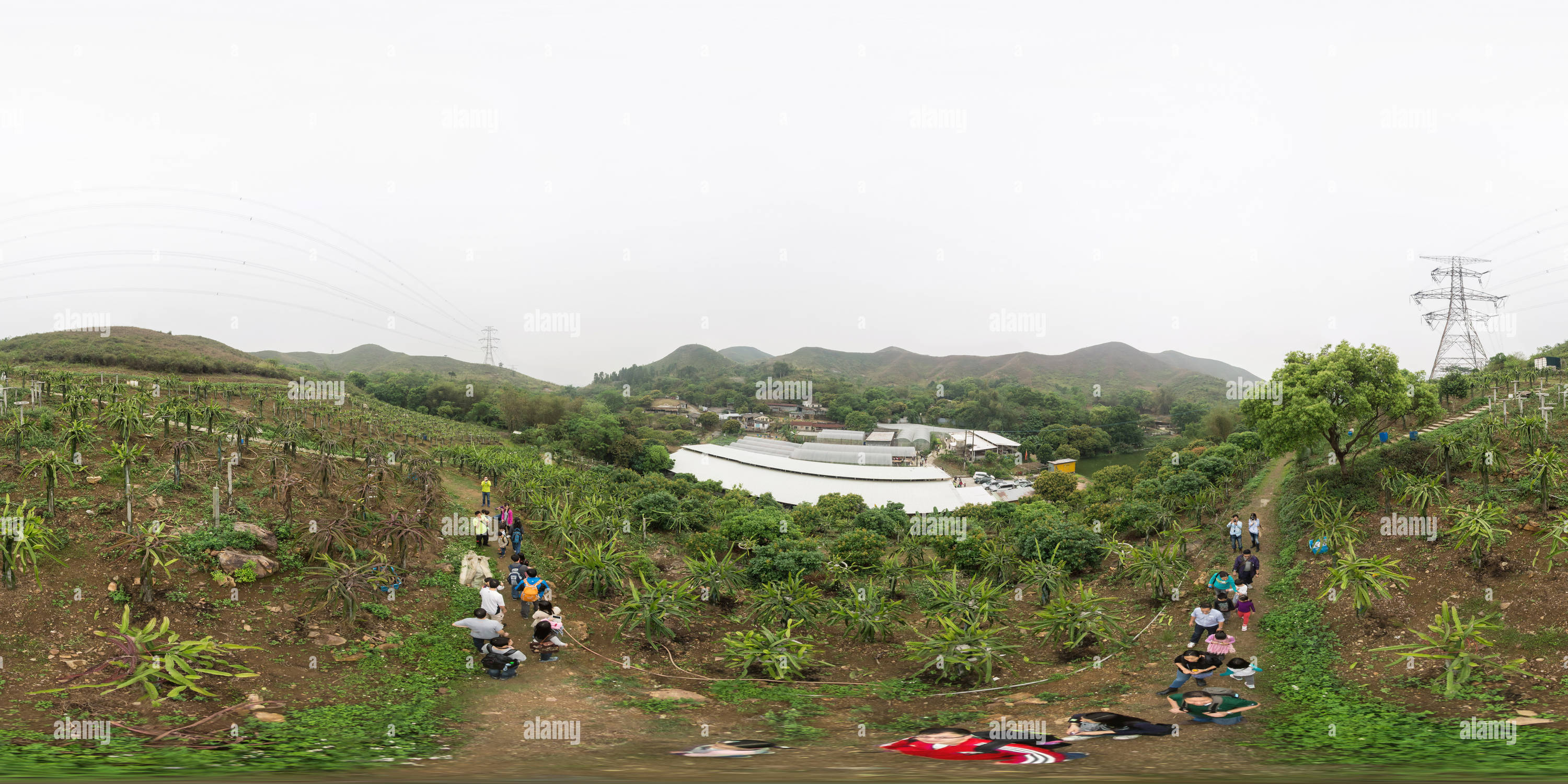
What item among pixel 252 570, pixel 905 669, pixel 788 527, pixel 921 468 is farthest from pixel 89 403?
pixel 921 468

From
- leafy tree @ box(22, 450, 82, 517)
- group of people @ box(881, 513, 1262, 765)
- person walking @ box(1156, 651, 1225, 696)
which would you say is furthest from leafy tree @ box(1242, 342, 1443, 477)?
leafy tree @ box(22, 450, 82, 517)

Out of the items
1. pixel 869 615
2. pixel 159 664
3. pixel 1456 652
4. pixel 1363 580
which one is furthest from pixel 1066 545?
pixel 159 664

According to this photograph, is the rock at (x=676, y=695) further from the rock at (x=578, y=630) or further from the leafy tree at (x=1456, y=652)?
the leafy tree at (x=1456, y=652)

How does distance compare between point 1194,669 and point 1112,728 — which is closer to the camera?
point 1112,728

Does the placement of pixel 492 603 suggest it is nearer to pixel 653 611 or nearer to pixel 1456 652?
pixel 653 611

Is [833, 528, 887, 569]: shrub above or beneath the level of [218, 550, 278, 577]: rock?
beneath

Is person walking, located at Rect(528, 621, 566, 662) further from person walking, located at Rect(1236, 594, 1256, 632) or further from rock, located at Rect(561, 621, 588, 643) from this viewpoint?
person walking, located at Rect(1236, 594, 1256, 632)

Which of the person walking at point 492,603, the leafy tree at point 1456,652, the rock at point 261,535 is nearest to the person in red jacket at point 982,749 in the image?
the leafy tree at point 1456,652

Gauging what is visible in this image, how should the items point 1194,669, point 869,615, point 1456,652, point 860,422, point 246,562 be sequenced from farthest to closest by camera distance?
point 860,422, point 869,615, point 246,562, point 1194,669, point 1456,652
